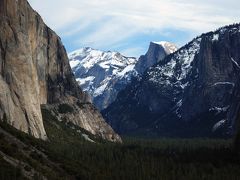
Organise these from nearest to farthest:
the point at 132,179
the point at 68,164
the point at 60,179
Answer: the point at 60,179, the point at 68,164, the point at 132,179

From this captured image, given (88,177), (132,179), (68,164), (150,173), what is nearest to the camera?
(88,177)

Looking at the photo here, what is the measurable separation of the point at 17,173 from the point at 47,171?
48.5 feet

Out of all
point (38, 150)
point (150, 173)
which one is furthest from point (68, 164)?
point (150, 173)

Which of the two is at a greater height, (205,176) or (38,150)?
(38,150)

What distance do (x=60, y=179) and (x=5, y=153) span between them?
13.5 metres

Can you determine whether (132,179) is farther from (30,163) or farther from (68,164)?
(30,163)

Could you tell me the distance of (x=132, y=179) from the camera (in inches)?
6959

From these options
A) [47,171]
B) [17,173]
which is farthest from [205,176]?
[17,173]

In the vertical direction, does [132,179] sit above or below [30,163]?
below

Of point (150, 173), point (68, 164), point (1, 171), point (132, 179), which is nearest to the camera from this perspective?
point (1, 171)

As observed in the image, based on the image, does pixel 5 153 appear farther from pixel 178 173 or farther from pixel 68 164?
pixel 178 173

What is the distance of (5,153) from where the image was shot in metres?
119

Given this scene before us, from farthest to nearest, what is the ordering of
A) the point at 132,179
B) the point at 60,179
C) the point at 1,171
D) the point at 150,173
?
the point at 150,173 → the point at 132,179 → the point at 60,179 → the point at 1,171

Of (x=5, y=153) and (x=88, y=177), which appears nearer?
(x=5, y=153)
